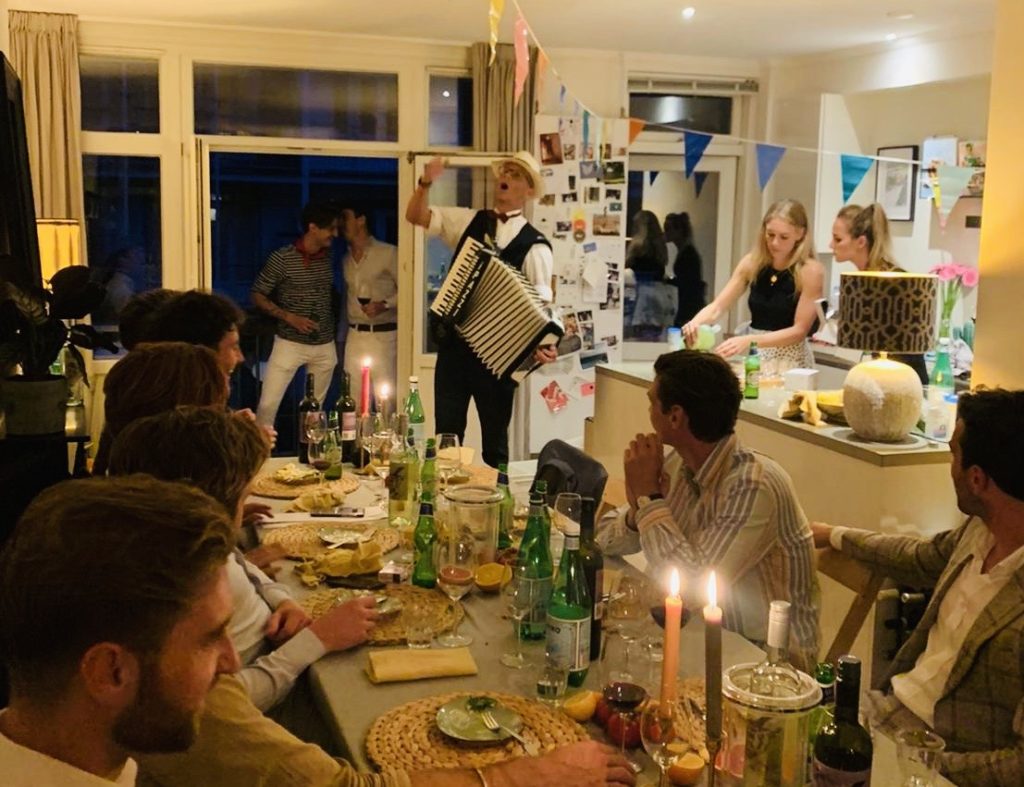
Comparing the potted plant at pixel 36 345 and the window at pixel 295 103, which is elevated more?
the window at pixel 295 103

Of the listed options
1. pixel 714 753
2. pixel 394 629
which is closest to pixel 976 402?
pixel 714 753

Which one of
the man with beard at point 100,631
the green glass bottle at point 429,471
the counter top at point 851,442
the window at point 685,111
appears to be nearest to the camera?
the man with beard at point 100,631

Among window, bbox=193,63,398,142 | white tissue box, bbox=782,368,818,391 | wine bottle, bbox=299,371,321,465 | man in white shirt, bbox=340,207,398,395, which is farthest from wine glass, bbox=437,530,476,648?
window, bbox=193,63,398,142

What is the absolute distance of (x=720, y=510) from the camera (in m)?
2.25

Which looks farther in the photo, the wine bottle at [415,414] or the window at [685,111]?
the window at [685,111]

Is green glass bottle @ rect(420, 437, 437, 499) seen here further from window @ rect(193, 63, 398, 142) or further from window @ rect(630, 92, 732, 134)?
window @ rect(630, 92, 732, 134)

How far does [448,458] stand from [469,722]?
5.34 ft

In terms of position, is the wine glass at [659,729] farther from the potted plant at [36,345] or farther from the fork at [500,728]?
the potted plant at [36,345]

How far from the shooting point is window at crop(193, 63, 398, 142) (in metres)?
5.72

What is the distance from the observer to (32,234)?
4.31 m

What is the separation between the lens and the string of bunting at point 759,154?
5.04 m

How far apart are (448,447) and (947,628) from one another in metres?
1.66

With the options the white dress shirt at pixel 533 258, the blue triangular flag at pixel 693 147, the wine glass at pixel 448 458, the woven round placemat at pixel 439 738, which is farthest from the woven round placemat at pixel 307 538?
the blue triangular flag at pixel 693 147

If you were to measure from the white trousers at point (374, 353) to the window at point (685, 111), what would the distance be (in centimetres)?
205
